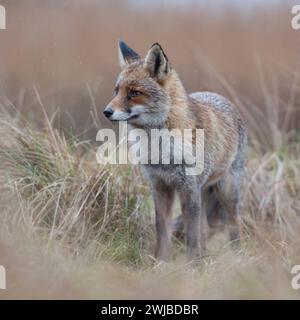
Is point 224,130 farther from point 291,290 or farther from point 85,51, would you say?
point 85,51

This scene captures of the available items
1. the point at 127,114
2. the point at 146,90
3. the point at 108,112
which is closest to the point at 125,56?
the point at 146,90

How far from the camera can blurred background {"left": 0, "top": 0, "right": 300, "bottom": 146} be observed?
11.0m

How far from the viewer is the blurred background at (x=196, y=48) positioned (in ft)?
36.1

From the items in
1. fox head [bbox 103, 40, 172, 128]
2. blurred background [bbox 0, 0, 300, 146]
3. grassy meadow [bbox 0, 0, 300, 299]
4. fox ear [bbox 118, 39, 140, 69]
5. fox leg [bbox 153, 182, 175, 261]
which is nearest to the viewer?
grassy meadow [bbox 0, 0, 300, 299]

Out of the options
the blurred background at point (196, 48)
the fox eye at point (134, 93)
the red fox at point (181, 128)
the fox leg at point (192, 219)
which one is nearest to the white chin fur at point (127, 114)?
the red fox at point (181, 128)

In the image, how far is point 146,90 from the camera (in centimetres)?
700

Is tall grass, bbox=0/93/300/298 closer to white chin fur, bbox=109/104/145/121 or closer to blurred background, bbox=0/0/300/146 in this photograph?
white chin fur, bbox=109/104/145/121

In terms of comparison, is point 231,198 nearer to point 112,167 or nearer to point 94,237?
point 112,167

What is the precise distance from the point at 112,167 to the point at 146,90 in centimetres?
133

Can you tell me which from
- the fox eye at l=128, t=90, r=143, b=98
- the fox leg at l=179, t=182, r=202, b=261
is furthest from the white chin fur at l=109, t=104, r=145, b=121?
the fox leg at l=179, t=182, r=202, b=261

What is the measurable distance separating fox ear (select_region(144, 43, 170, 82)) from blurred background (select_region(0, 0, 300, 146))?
3.42m

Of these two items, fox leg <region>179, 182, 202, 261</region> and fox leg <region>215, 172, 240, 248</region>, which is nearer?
fox leg <region>179, 182, 202, 261</region>

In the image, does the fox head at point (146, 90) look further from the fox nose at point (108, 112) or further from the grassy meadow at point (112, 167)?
the grassy meadow at point (112, 167)

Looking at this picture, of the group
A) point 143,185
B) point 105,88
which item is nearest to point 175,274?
point 143,185
